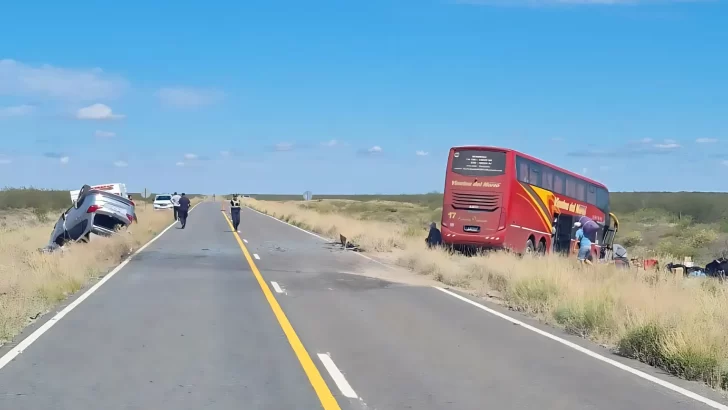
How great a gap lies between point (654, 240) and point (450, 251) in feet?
80.0

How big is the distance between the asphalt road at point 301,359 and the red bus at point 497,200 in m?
8.77

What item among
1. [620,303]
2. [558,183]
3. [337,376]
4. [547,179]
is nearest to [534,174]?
[547,179]

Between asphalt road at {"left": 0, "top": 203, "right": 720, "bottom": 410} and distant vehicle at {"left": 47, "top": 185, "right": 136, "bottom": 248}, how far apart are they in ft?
24.9

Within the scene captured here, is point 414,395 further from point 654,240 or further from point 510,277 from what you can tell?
point 654,240

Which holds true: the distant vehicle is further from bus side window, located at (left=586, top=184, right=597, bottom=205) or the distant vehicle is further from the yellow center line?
bus side window, located at (left=586, top=184, right=597, bottom=205)

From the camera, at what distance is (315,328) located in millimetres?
11281

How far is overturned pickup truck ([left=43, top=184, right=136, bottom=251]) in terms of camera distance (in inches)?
907

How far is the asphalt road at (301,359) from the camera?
7.26 m

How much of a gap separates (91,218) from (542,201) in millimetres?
14717

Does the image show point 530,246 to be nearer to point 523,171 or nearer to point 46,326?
point 523,171

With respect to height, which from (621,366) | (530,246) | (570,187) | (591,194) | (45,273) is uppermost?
(570,187)

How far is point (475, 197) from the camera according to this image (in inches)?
962

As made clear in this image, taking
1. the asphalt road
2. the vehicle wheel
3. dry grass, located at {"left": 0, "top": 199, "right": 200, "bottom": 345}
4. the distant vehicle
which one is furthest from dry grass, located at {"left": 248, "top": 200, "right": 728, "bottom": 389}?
the distant vehicle

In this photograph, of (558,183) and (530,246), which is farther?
(558,183)
